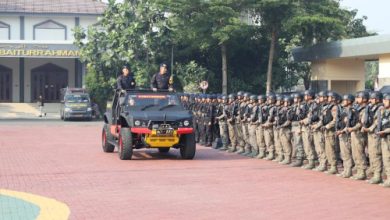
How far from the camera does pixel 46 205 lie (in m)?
10.3

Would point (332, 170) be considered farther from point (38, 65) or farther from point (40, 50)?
point (38, 65)

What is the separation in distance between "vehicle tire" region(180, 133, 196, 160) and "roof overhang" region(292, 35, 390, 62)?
37.5 ft

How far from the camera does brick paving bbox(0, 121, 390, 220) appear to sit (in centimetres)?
991

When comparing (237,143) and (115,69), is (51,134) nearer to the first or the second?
(237,143)


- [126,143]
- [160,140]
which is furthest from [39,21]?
[160,140]

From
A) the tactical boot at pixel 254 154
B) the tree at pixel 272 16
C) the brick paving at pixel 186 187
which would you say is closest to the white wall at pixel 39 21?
the tree at pixel 272 16

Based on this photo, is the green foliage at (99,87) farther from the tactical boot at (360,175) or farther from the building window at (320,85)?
the tactical boot at (360,175)

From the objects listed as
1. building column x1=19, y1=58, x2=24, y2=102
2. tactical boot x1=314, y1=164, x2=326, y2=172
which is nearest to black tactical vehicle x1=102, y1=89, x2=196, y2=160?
tactical boot x1=314, y1=164, x2=326, y2=172

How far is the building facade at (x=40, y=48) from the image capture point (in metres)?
47.7

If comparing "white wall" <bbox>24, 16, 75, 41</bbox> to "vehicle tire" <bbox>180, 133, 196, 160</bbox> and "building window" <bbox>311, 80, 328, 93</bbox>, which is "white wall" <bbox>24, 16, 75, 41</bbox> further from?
"vehicle tire" <bbox>180, 133, 196, 160</bbox>

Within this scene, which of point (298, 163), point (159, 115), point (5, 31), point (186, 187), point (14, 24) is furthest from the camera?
point (14, 24)

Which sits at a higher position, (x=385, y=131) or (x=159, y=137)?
(x=385, y=131)

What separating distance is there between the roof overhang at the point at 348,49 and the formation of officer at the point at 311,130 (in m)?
8.26

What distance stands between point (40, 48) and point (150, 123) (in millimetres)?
32500
